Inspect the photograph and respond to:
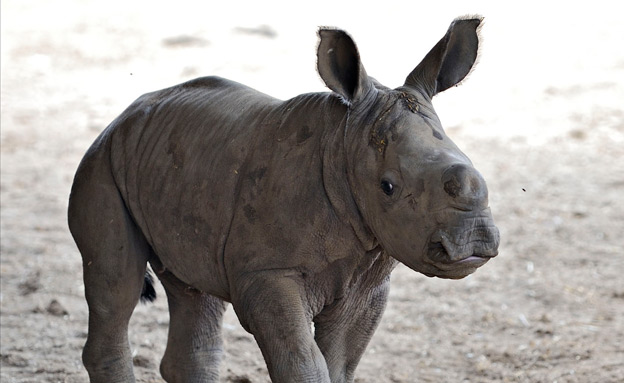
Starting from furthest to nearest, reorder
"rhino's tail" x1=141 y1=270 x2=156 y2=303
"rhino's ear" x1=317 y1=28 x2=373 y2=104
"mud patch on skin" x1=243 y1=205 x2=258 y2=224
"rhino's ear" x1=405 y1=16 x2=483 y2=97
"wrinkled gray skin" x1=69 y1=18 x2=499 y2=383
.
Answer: "rhino's tail" x1=141 y1=270 x2=156 y2=303 → "mud patch on skin" x1=243 y1=205 x2=258 y2=224 → "rhino's ear" x1=405 y1=16 x2=483 y2=97 → "rhino's ear" x1=317 y1=28 x2=373 y2=104 → "wrinkled gray skin" x1=69 y1=18 x2=499 y2=383

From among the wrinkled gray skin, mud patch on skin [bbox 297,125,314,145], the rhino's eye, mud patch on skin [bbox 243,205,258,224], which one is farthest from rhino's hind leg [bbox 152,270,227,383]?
the rhino's eye

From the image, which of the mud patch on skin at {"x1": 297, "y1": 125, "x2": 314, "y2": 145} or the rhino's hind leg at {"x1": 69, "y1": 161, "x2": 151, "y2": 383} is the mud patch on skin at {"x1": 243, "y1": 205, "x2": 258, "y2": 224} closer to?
the mud patch on skin at {"x1": 297, "y1": 125, "x2": 314, "y2": 145}

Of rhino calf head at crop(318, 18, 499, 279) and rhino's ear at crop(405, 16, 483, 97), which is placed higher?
rhino's ear at crop(405, 16, 483, 97)

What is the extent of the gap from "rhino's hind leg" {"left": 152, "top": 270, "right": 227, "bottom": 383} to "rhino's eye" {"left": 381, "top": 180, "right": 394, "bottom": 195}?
1.55 metres

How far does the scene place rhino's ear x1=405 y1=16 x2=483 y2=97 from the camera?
149 inches

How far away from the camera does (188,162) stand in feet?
14.0

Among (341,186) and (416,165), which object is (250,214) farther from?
(416,165)

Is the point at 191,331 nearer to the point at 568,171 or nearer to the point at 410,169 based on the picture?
the point at 410,169

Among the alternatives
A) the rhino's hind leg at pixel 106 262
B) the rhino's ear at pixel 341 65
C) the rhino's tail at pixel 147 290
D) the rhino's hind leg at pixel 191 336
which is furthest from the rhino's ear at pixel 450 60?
the rhino's tail at pixel 147 290

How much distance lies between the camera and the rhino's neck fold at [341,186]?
3742 mm

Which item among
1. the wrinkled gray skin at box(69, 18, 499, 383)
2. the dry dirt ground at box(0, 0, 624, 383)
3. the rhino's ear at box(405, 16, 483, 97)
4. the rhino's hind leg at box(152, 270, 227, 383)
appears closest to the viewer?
the wrinkled gray skin at box(69, 18, 499, 383)

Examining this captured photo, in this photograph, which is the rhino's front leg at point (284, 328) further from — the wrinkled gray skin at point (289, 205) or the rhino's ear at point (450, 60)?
the rhino's ear at point (450, 60)

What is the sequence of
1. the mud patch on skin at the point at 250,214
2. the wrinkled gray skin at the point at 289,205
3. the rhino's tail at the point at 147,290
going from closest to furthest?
1. the wrinkled gray skin at the point at 289,205
2. the mud patch on skin at the point at 250,214
3. the rhino's tail at the point at 147,290

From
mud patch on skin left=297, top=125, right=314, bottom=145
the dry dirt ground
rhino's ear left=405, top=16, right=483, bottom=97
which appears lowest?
the dry dirt ground
